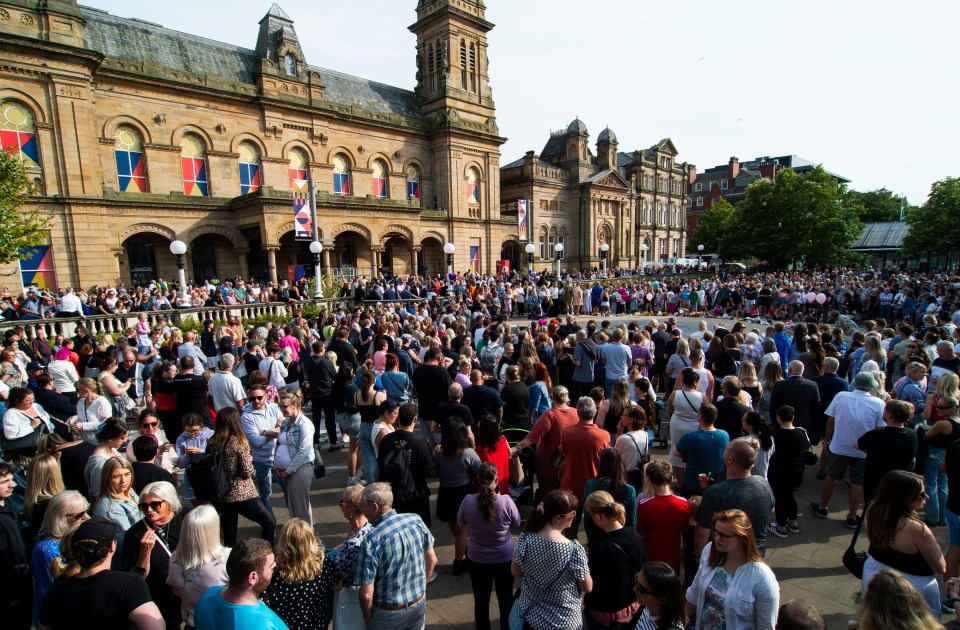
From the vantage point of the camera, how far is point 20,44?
18812 millimetres

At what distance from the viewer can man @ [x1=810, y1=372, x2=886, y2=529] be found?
5.24 meters

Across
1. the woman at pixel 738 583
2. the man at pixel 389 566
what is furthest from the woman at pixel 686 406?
the man at pixel 389 566

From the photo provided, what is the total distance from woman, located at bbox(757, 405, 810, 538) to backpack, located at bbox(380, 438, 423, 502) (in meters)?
3.76

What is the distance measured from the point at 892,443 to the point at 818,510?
1.61 meters

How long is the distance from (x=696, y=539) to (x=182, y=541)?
377cm

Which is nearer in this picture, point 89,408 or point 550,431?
point 550,431

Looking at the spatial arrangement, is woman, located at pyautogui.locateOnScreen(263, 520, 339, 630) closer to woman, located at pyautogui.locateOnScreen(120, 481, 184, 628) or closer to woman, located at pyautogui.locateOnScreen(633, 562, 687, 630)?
woman, located at pyautogui.locateOnScreen(120, 481, 184, 628)

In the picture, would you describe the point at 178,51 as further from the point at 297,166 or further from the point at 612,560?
the point at 612,560

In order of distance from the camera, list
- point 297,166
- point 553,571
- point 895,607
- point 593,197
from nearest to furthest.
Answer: point 895,607, point 553,571, point 297,166, point 593,197

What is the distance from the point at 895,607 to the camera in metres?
2.13

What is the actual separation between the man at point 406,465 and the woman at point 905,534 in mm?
3395

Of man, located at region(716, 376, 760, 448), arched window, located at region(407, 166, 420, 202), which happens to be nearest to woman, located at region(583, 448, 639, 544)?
man, located at region(716, 376, 760, 448)

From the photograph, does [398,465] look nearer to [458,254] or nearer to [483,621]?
[483,621]

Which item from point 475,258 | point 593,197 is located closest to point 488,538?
point 475,258
